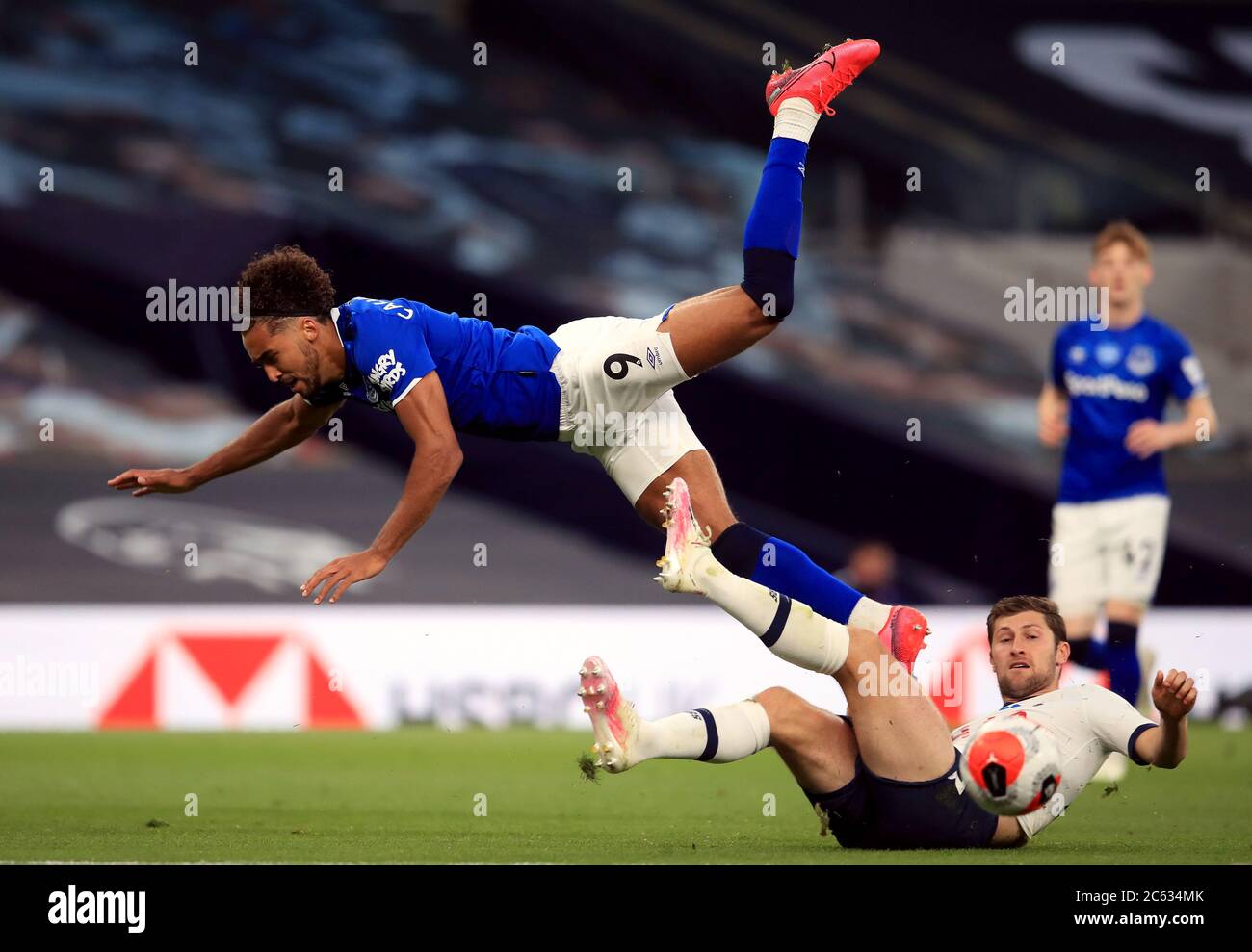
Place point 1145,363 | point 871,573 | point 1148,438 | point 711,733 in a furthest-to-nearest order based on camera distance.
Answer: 1. point 871,573
2. point 1145,363
3. point 1148,438
4. point 711,733

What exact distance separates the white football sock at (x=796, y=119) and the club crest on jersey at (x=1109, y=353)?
3292 mm

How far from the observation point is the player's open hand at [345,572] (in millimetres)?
4777

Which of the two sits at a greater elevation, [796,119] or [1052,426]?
[796,119]

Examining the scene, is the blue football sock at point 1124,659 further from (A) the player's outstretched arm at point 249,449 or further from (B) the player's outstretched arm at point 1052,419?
(A) the player's outstretched arm at point 249,449

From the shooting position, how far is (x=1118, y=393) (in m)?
8.35

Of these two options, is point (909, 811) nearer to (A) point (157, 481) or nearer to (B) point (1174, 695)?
(B) point (1174, 695)

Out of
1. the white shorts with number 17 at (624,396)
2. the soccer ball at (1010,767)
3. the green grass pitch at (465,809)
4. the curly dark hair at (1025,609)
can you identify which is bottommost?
the green grass pitch at (465,809)

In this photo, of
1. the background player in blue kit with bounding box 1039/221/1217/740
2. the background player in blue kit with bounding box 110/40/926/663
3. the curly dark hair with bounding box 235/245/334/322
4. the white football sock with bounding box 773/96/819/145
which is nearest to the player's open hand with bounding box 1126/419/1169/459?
the background player in blue kit with bounding box 1039/221/1217/740

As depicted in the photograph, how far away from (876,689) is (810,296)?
34.0ft

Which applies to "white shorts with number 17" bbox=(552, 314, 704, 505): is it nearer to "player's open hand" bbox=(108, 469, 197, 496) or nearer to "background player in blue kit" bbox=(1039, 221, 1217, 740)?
"player's open hand" bbox=(108, 469, 197, 496)

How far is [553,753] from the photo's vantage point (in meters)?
9.43

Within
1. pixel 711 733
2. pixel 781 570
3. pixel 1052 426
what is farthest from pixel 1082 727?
pixel 1052 426

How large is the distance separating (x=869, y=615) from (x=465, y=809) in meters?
1.91

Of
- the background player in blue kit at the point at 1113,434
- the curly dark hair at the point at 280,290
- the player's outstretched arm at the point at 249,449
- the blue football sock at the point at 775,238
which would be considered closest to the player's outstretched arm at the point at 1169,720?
the blue football sock at the point at 775,238
